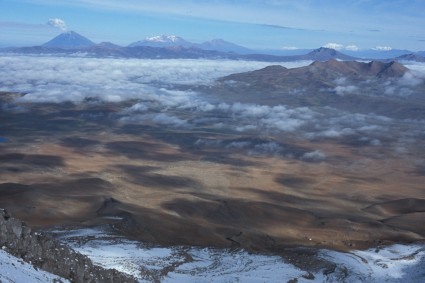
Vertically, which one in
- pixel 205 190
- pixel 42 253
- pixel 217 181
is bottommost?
pixel 217 181

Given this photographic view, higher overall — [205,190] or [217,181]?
[205,190]

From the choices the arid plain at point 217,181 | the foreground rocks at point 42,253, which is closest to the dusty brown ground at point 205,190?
the arid plain at point 217,181

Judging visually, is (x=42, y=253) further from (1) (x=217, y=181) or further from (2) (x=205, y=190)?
(1) (x=217, y=181)

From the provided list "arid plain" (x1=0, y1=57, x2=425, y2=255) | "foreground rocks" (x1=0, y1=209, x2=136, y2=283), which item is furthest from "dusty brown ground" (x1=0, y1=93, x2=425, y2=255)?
"foreground rocks" (x1=0, y1=209, x2=136, y2=283)

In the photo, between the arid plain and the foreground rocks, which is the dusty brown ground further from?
the foreground rocks

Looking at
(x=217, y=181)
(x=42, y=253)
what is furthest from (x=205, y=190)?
(x=42, y=253)

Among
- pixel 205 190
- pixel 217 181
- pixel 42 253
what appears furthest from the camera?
pixel 217 181

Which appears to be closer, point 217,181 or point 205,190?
point 205,190
